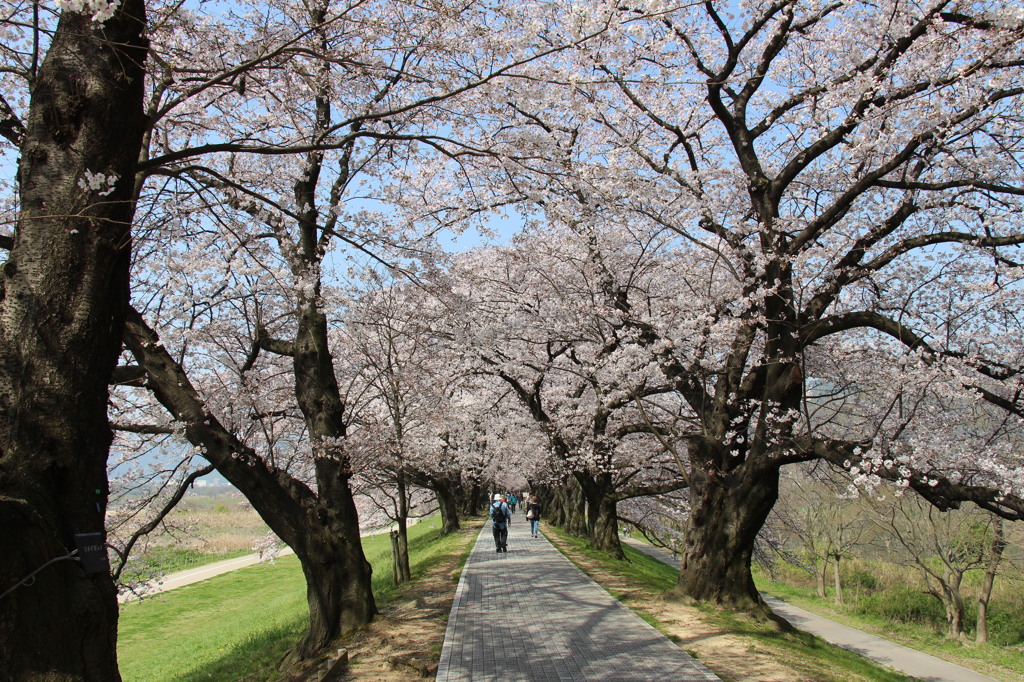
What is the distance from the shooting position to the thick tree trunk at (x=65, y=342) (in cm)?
315

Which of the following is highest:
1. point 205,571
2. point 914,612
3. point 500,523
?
point 500,523

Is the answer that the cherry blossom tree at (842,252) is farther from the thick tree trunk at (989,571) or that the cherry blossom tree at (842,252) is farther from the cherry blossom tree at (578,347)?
the thick tree trunk at (989,571)

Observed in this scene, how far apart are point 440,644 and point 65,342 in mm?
6311

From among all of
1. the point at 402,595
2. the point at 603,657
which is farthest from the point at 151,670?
the point at 603,657

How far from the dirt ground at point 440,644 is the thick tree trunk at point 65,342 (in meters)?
4.22

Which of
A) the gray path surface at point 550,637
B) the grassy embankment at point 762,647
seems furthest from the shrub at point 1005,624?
the gray path surface at point 550,637

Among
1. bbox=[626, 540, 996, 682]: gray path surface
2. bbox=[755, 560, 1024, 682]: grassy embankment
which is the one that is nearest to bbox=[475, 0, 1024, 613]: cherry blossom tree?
bbox=[626, 540, 996, 682]: gray path surface

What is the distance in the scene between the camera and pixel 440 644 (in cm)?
833

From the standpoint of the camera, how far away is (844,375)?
1239 cm

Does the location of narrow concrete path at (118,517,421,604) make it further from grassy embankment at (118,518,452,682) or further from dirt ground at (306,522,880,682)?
dirt ground at (306,522,880,682)

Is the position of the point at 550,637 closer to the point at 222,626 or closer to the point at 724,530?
the point at 724,530

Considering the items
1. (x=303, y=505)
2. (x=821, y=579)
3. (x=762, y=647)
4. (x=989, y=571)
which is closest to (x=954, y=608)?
(x=989, y=571)

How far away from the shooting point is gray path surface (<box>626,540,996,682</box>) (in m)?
17.0

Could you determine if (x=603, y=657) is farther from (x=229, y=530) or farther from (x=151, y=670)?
(x=229, y=530)
